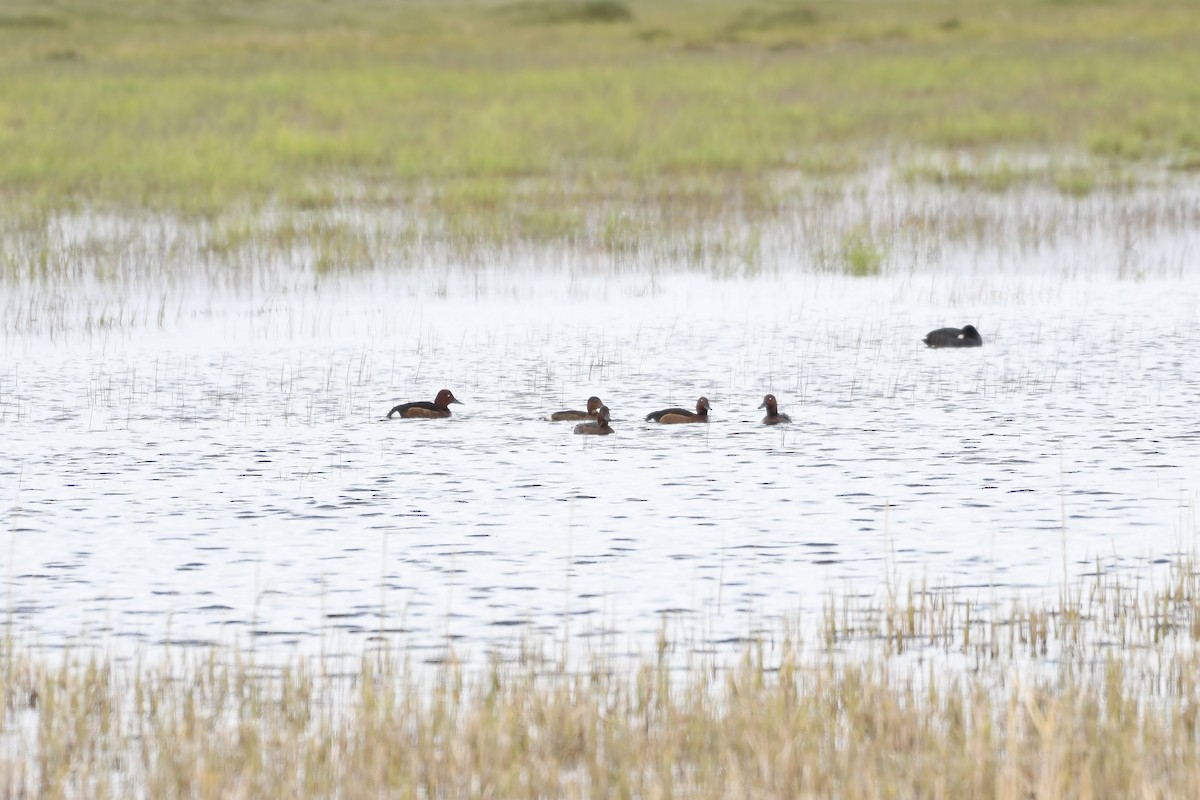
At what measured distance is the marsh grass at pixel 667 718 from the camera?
5.16 metres

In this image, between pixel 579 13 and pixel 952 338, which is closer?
pixel 952 338

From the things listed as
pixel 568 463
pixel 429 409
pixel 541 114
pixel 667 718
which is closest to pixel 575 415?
pixel 429 409

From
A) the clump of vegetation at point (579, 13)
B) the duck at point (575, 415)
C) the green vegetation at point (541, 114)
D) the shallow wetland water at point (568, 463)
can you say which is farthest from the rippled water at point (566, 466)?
the clump of vegetation at point (579, 13)

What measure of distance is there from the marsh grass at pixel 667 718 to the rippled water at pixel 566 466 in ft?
1.40

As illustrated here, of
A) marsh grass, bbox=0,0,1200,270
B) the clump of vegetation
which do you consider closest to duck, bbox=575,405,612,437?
marsh grass, bbox=0,0,1200,270

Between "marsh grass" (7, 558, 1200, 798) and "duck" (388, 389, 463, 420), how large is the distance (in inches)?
195

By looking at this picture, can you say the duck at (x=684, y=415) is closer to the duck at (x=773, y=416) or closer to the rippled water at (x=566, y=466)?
the rippled water at (x=566, y=466)

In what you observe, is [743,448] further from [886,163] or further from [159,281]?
[886,163]

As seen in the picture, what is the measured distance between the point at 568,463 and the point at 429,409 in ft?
5.35

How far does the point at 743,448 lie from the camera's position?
1044cm

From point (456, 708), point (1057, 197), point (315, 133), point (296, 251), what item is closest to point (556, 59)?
point (315, 133)

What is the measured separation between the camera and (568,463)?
10.0m

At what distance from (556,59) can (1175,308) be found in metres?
39.9

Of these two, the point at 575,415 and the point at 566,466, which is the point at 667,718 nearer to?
the point at 566,466
